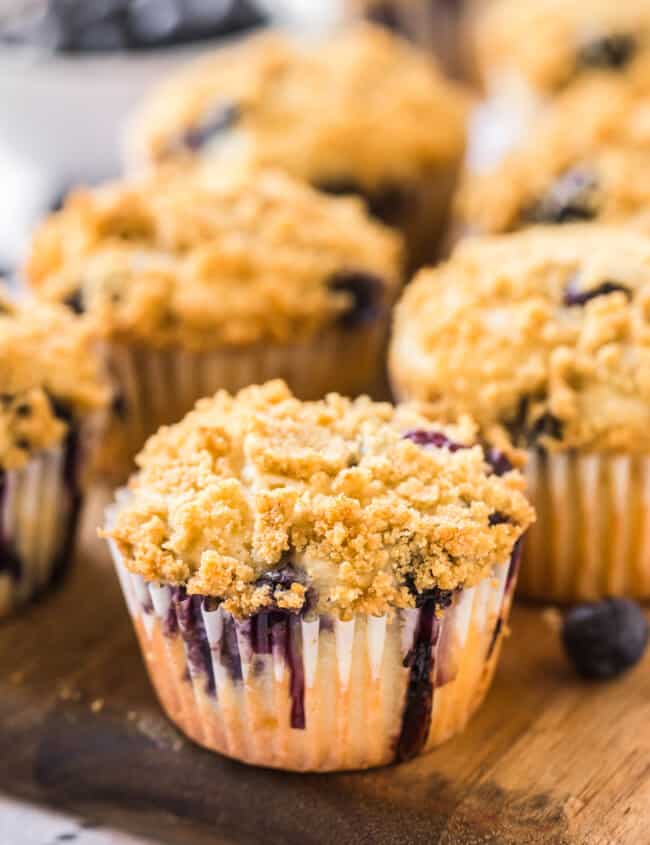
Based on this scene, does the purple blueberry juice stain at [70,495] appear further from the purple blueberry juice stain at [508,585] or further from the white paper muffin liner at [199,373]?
the purple blueberry juice stain at [508,585]

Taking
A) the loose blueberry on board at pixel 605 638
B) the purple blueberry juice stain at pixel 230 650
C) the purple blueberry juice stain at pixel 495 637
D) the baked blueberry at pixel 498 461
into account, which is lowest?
the loose blueberry on board at pixel 605 638

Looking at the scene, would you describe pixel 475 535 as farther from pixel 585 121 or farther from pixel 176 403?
pixel 585 121

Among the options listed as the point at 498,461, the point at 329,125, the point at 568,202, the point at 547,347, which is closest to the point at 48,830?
the point at 498,461

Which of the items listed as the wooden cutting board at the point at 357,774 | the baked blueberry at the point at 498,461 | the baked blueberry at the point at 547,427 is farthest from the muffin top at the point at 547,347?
the wooden cutting board at the point at 357,774

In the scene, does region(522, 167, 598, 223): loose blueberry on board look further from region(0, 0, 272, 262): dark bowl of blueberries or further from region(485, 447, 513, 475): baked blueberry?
region(0, 0, 272, 262): dark bowl of blueberries

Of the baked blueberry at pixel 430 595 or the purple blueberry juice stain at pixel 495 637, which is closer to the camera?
the baked blueberry at pixel 430 595

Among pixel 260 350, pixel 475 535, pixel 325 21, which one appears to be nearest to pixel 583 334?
pixel 475 535
